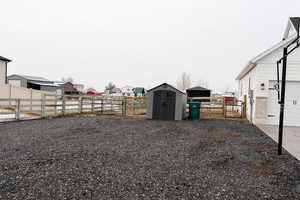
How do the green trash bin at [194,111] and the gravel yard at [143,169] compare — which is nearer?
the gravel yard at [143,169]

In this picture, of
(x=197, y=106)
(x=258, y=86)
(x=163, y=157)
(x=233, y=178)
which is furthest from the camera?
(x=197, y=106)

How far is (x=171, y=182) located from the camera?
3.44 m

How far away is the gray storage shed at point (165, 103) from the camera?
12.3m

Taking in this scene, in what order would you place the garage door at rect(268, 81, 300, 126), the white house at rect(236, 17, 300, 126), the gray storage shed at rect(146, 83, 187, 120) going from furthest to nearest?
the gray storage shed at rect(146, 83, 187, 120)
the garage door at rect(268, 81, 300, 126)
the white house at rect(236, 17, 300, 126)

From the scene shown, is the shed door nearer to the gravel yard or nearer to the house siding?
the house siding

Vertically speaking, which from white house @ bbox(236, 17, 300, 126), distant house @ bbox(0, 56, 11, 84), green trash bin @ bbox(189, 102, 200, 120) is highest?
distant house @ bbox(0, 56, 11, 84)

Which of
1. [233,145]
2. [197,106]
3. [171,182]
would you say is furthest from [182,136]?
[197,106]

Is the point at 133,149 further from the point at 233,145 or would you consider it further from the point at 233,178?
the point at 233,145

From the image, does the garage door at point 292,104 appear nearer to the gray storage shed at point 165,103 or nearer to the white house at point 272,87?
the white house at point 272,87

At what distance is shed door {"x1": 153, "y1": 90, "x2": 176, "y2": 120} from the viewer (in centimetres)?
1236

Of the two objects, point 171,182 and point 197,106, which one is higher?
point 197,106

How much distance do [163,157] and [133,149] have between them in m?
1.09

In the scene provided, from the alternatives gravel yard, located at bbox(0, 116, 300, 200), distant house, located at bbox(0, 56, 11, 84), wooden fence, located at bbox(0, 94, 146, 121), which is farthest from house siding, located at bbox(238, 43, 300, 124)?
distant house, located at bbox(0, 56, 11, 84)

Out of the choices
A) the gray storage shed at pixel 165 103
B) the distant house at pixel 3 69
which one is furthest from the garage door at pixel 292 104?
the distant house at pixel 3 69
